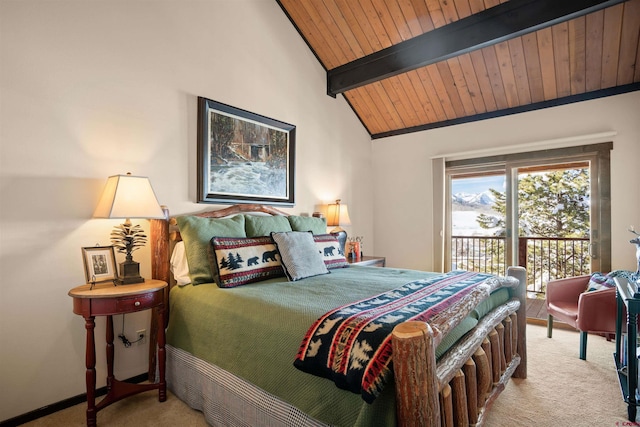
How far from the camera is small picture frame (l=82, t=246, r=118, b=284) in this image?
205 centimetres

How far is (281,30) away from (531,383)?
398 cm

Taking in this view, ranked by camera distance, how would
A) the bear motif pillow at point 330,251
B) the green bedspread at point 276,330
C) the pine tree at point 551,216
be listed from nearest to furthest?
the green bedspread at point 276,330
the bear motif pillow at point 330,251
the pine tree at point 551,216

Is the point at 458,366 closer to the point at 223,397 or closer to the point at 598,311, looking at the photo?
the point at 223,397

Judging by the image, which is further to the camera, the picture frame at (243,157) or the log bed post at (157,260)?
the picture frame at (243,157)

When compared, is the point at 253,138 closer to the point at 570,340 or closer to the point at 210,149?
the point at 210,149

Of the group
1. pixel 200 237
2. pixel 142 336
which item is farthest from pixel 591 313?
pixel 142 336

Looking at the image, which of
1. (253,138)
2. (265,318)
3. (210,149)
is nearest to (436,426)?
(265,318)

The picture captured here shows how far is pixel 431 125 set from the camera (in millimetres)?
4453

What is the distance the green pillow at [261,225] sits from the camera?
2715mm

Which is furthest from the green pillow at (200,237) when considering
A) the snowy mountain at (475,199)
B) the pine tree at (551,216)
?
the pine tree at (551,216)

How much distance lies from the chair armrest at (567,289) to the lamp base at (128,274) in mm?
3531

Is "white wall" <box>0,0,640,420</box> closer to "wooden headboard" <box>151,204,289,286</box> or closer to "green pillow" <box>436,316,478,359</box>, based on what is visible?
"wooden headboard" <box>151,204,289,286</box>

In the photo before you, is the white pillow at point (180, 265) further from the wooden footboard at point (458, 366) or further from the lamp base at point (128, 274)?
the wooden footboard at point (458, 366)

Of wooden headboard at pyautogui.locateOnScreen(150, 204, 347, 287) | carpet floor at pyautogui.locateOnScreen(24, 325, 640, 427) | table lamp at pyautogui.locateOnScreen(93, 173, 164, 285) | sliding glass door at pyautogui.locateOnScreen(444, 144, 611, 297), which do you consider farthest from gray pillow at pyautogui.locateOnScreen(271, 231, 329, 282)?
sliding glass door at pyautogui.locateOnScreen(444, 144, 611, 297)
